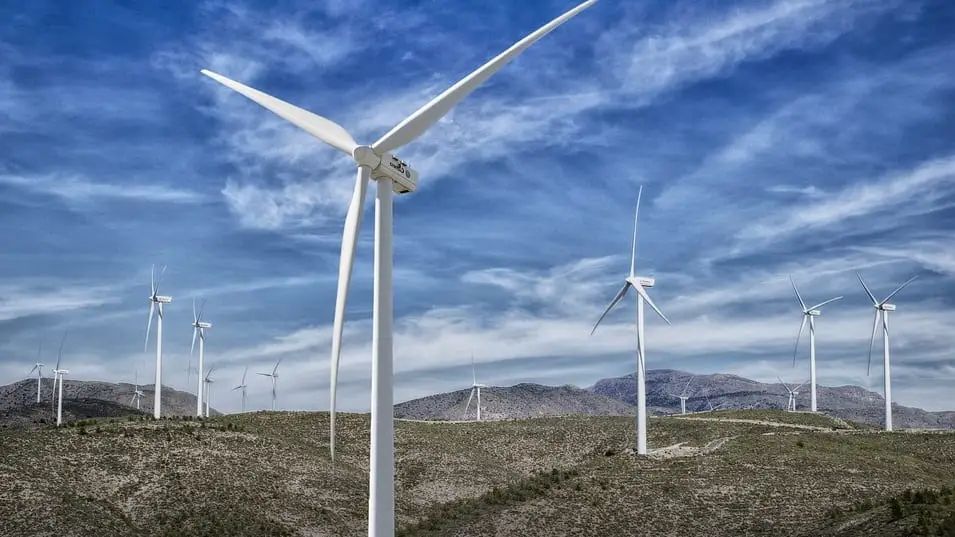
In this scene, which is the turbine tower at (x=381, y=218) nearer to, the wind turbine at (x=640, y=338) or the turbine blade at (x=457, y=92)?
the turbine blade at (x=457, y=92)

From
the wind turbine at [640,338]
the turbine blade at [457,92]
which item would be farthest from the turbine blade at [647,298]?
the turbine blade at [457,92]

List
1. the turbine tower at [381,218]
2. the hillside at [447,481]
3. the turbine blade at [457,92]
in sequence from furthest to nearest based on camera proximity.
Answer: the hillside at [447,481]
the turbine blade at [457,92]
the turbine tower at [381,218]

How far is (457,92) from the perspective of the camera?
35.4 meters

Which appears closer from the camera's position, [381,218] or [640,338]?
[381,218]

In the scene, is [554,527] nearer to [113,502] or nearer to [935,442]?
[113,502]

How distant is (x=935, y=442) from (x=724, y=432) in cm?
2132

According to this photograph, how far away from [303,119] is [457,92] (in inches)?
252

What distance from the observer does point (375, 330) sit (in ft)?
105

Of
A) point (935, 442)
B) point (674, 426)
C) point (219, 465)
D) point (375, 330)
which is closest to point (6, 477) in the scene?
point (219, 465)

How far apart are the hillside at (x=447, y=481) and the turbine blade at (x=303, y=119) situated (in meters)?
29.0

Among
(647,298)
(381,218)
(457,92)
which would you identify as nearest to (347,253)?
(381,218)

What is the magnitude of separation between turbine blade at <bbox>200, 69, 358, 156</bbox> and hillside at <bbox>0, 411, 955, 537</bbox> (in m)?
29.0

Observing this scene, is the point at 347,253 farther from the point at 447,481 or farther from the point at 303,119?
the point at 447,481

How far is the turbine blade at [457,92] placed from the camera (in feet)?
113
